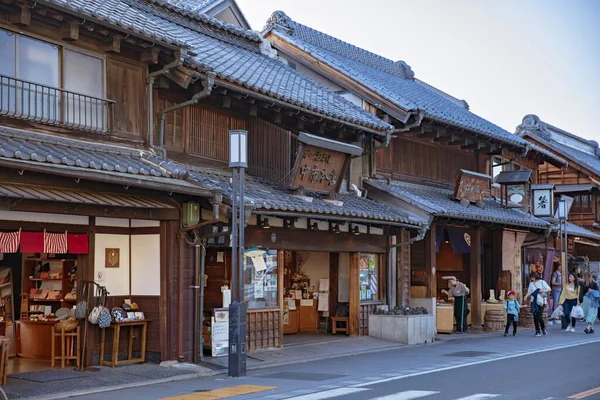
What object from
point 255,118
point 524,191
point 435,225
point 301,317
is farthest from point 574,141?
point 255,118

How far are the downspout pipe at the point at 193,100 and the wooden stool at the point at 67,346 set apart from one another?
4231mm

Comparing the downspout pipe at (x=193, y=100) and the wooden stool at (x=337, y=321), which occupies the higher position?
the downspout pipe at (x=193, y=100)

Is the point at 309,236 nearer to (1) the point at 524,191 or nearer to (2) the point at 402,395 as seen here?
(2) the point at 402,395

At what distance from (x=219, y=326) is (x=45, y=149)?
610 centimetres

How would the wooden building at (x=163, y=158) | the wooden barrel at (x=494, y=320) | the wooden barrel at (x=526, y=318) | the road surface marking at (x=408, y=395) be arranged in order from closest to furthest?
the road surface marking at (x=408, y=395), the wooden building at (x=163, y=158), the wooden barrel at (x=494, y=320), the wooden barrel at (x=526, y=318)

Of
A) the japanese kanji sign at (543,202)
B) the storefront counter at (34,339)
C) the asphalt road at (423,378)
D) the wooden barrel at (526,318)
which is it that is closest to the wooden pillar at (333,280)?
the asphalt road at (423,378)

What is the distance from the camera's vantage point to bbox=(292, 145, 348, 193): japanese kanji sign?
63.3 feet

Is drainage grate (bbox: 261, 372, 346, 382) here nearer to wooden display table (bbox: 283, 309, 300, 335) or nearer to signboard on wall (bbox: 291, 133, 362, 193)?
signboard on wall (bbox: 291, 133, 362, 193)

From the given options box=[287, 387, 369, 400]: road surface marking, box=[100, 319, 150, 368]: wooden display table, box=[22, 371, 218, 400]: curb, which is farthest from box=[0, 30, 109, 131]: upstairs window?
box=[287, 387, 369, 400]: road surface marking

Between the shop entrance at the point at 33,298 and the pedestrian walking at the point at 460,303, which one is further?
the pedestrian walking at the point at 460,303

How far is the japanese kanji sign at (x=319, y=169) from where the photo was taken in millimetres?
19297

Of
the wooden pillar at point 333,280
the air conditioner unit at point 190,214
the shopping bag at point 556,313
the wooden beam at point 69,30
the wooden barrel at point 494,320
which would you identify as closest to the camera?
the wooden beam at point 69,30

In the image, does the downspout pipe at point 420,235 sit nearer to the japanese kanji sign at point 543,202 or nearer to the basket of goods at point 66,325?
the japanese kanji sign at point 543,202

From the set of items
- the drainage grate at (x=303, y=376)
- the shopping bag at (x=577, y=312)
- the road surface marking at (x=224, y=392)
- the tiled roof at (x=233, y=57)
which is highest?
the tiled roof at (x=233, y=57)
